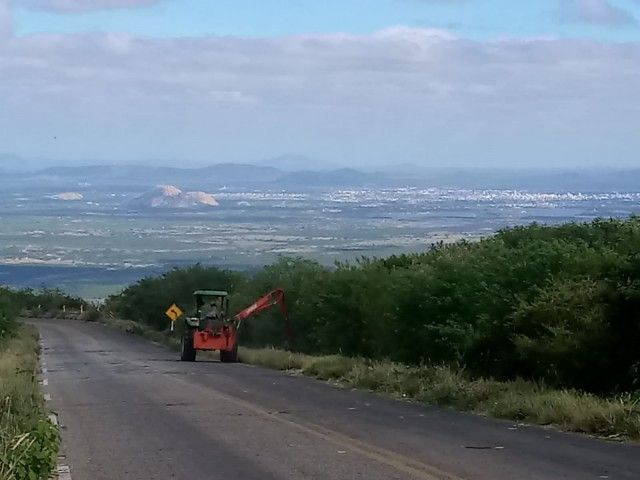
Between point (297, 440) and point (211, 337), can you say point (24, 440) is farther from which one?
point (211, 337)

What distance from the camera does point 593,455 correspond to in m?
12.5

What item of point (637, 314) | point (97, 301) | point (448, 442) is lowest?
point (97, 301)

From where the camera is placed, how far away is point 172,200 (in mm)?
166000

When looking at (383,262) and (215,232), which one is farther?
(215,232)

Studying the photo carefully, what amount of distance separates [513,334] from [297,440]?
8.08 meters

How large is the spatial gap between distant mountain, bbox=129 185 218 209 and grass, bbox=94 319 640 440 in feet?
460

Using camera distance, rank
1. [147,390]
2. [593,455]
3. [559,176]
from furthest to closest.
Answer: [559,176]
[147,390]
[593,455]

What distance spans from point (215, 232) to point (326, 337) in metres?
91.3

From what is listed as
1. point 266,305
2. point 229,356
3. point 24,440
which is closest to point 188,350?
point 229,356

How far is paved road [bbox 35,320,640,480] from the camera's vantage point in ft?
38.2

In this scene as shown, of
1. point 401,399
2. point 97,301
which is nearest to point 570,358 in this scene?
point 401,399

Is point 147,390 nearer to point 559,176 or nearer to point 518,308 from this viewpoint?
point 518,308

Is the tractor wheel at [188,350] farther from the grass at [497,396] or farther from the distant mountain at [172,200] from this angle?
the distant mountain at [172,200]

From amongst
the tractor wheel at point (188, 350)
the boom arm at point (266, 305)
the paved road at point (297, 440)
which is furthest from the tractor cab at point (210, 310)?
the paved road at point (297, 440)
